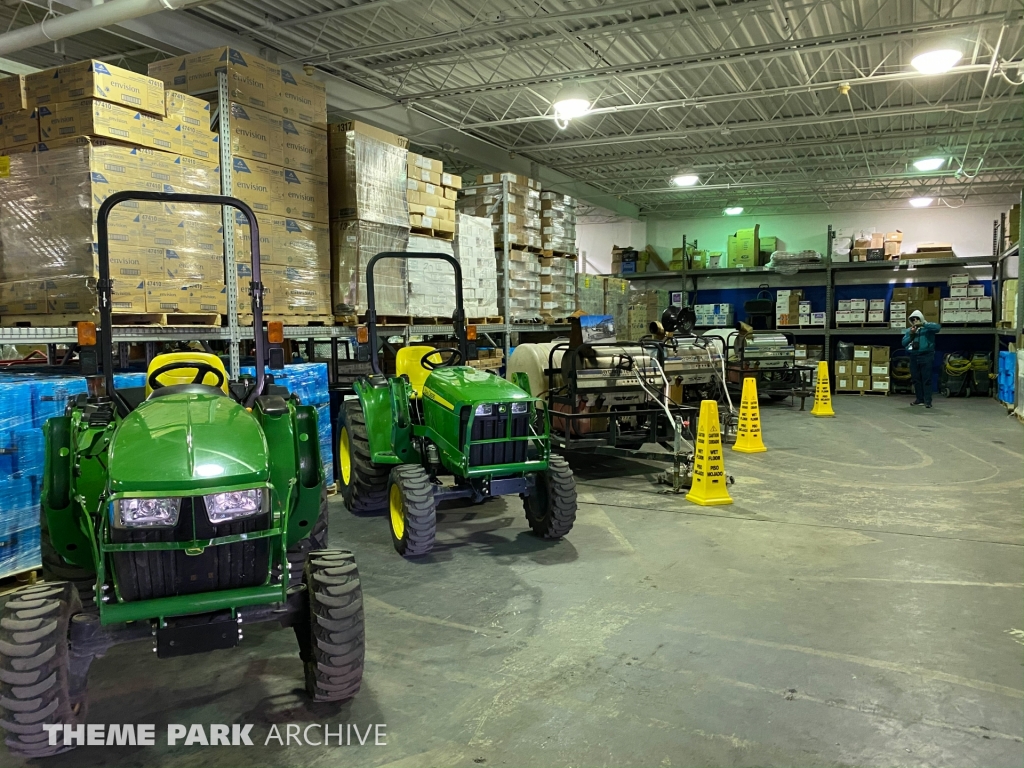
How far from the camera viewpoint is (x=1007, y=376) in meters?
14.4

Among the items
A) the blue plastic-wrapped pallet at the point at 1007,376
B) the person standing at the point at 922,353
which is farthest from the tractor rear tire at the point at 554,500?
the person standing at the point at 922,353

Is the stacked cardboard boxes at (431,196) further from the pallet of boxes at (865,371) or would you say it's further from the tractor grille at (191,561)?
the pallet of boxes at (865,371)

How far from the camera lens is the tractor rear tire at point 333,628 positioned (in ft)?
10.0

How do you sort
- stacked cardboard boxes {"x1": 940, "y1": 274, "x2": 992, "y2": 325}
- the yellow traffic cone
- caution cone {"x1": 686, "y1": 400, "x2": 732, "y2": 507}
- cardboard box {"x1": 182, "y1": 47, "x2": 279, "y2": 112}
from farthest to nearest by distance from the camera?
stacked cardboard boxes {"x1": 940, "y1": 274, "x2": 992, "y2": 325} → the yellow traffic cone → caution cone {"x1": 686, "y1": 400, "x2": 732, "y2": 507} → cardboard box {"x1": 182, "y1": 47, "x2": 279, "y2": 112}

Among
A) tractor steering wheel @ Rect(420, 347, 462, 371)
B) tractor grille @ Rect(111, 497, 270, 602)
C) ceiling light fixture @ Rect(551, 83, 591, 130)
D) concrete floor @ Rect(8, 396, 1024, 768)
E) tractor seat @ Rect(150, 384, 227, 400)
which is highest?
ceiling light fixture @ Rect(551, 83, 591, 130)

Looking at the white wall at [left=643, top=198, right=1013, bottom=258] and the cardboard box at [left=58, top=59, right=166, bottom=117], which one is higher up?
the white wall at [left=643, top=198, right=1013, bottom=258]

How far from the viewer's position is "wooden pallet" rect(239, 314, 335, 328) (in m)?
7.14

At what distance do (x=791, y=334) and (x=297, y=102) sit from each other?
15641 millimetres

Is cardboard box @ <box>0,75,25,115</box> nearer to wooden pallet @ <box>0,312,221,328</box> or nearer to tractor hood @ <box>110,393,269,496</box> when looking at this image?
wooden pallet @ <box>0,312,221,328</box>

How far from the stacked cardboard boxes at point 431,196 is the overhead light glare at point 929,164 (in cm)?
1155

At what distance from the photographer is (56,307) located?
585cm

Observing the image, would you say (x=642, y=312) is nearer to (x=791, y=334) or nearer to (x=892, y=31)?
(x=791, y=334)

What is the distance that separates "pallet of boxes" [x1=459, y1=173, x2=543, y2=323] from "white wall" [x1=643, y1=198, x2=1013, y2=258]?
12290mm

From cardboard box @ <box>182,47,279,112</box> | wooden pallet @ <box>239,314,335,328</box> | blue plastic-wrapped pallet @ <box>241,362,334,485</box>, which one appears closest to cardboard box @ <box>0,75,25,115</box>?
cardboard box @ <box>182,47,279,112</box>
